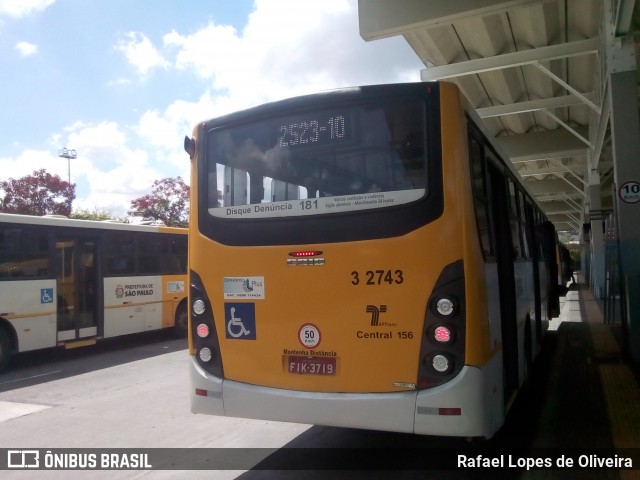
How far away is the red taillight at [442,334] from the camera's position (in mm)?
3889

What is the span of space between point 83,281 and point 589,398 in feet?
30.6

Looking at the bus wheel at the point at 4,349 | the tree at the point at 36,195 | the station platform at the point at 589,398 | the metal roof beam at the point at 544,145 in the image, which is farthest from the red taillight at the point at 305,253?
the tree at the point at 36,195

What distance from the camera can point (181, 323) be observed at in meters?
13.8

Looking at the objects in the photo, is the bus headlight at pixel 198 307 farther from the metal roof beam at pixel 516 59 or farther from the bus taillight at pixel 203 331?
the metal roof beam at pixel 516 59

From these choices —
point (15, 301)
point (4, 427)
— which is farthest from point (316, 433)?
point (15, 301)

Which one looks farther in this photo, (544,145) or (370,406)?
(544,145)

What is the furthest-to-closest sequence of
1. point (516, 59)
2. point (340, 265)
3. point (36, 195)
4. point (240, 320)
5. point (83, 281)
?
1. point (36, 195)
2. point (516, 59)
3. point (83, 281)
4. point (240, 320)
5. point (340, 265)

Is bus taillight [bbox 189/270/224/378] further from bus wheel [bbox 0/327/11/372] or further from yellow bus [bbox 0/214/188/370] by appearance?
bus wheel [bbox 0/327/11/372]

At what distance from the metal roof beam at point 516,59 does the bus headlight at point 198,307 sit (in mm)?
8471

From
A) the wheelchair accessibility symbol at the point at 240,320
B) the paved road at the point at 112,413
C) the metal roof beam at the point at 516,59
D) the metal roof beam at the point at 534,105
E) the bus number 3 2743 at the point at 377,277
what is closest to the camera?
the bus number 3 2743 at the point at 377,277

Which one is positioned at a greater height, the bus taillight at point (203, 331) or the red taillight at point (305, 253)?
the red taillight at point (305, 253)

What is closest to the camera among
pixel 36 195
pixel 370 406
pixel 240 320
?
pixel 370 406

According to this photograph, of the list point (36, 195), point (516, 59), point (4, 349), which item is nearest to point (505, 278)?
point (4, 349)

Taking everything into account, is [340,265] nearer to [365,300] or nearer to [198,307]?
[365,300]
